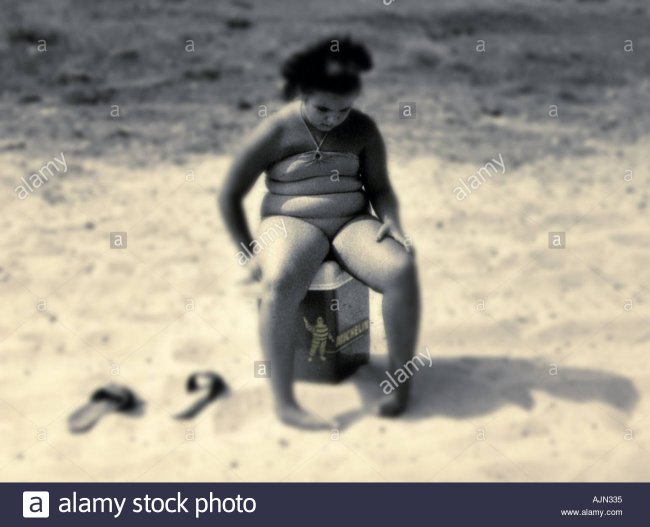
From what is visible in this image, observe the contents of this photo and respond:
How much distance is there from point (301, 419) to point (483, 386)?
78 centimetres

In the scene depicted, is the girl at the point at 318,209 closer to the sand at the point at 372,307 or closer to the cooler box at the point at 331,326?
the cooler box at the point at 331,326

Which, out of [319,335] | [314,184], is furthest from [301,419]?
[314,184]

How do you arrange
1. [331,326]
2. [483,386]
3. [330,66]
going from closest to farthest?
[330,66]
[331,326]
[483,386]

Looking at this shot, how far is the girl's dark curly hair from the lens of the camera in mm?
3270

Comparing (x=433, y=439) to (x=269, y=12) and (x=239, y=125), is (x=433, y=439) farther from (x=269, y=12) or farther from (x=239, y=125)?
(x=269, y=12)

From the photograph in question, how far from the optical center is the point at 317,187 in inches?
139

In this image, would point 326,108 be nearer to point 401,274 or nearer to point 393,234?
point 393,234

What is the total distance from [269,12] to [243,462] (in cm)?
816

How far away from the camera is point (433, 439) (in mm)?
3445

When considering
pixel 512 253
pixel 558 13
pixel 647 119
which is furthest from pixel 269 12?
pixel 512 253

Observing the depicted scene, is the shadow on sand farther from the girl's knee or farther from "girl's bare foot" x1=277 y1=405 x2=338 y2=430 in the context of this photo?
the girl's knee

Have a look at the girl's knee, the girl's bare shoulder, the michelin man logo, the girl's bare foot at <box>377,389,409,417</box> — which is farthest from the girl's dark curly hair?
the girl's bare foot at <box>377,389,409,417</box>

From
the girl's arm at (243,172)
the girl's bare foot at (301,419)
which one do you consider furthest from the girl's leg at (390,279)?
the girl's arm at (243,172)

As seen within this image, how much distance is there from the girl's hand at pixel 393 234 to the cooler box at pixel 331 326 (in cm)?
21
